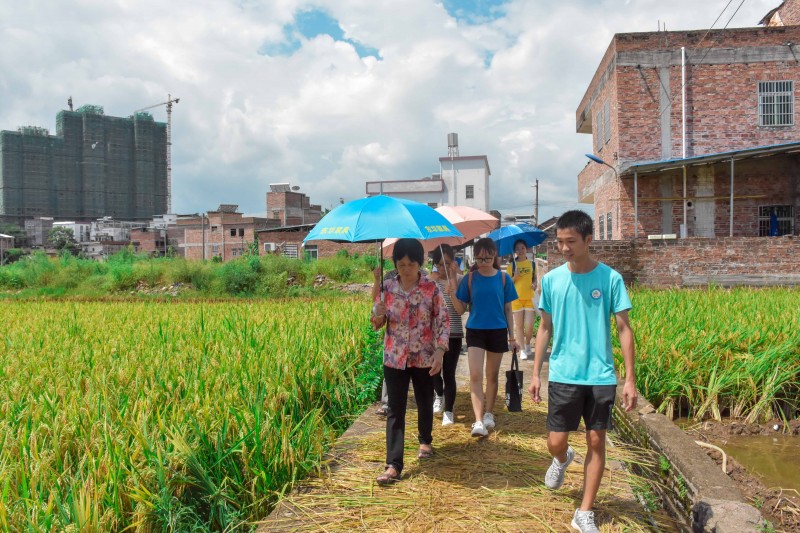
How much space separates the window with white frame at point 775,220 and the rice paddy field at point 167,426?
15.9 m

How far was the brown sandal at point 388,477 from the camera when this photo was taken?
362 centimetres

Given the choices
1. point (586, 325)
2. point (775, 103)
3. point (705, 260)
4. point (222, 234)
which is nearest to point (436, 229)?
point (586, 325)

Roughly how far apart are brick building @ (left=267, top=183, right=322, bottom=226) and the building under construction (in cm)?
4823

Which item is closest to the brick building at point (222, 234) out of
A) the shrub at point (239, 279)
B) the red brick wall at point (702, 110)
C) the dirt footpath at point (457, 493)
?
the shrub at point (239, 279)

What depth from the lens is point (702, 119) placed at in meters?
18.0

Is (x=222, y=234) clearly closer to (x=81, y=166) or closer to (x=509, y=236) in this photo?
(x=509, y=236)

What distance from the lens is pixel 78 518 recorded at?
8.01 feet

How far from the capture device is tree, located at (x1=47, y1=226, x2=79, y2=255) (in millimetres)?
60906

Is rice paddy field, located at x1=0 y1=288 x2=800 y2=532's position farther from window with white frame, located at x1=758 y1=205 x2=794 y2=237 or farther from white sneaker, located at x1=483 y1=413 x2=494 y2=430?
window with white frame, located at x1=758 y1=205 x2=794 y2=237

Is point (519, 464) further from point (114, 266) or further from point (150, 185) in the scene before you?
point (150, 185)

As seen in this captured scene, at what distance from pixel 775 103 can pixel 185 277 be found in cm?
2452

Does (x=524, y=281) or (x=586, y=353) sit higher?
(x=524, y=281)

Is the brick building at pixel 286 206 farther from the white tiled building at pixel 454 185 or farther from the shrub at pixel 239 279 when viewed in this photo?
the shrub at pixel 239 279

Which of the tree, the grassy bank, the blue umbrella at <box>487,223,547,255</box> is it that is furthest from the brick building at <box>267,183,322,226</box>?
the blue umbrella at <box>487,223,547,255</box>
